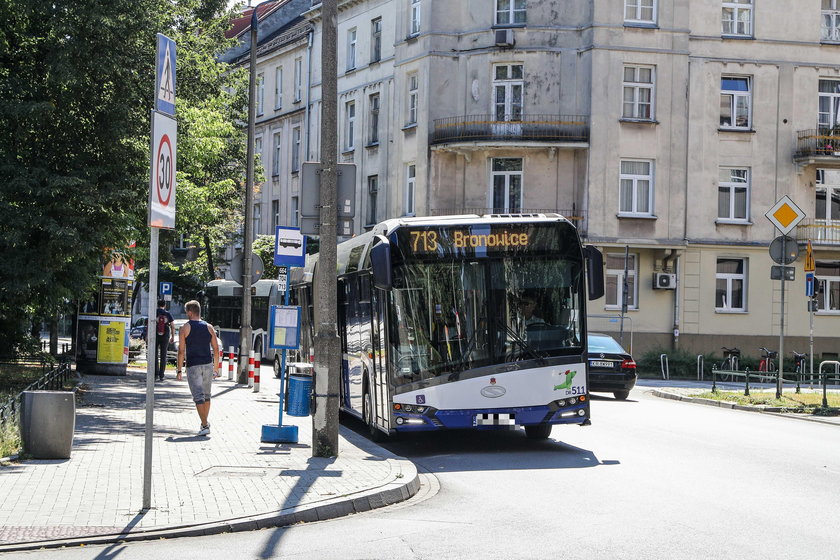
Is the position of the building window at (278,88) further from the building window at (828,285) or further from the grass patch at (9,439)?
the grass patch at (9,439)

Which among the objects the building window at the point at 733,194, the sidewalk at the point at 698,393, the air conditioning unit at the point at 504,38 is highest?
the air conditioning unit at the point at 504,38

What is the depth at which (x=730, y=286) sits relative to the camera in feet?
139

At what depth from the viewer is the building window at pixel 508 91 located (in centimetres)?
4172

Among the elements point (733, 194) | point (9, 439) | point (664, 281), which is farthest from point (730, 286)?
point (9, 439)

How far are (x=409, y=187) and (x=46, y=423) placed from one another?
109 feet

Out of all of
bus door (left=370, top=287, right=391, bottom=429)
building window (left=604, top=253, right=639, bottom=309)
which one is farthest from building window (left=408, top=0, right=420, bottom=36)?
bus door (left=370, top=287, right=391, bottom=429)

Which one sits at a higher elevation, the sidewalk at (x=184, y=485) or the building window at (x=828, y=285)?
the building window at (x=828, y=285)

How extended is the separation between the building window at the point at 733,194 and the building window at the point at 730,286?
166 centimetres

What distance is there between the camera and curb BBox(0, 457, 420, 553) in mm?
8289

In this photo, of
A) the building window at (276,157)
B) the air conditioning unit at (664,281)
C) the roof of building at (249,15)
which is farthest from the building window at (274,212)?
the air conditioning unit at (664,281)

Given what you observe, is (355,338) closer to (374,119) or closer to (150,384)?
(150,384)

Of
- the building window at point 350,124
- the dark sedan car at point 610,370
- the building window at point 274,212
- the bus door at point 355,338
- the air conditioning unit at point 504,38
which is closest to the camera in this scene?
the bus door at point 355,338

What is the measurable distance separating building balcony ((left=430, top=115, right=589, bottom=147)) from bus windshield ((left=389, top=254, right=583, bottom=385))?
87.1 feet

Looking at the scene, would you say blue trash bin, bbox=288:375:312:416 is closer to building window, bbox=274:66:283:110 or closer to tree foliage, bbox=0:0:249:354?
tree foliage, bbox=0:0:249:354
